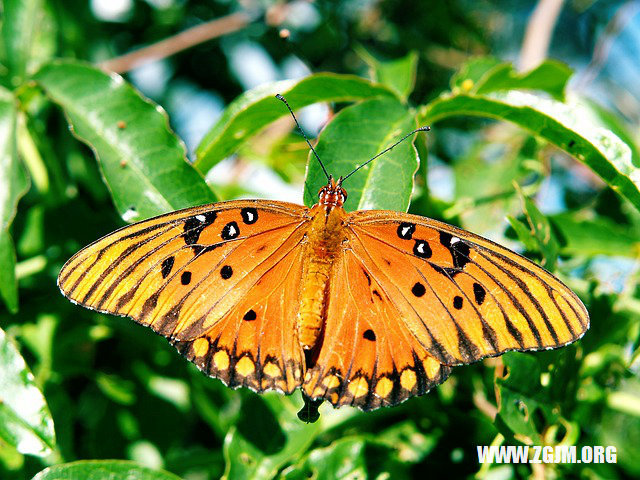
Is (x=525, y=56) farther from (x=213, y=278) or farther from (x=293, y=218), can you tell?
(x=213, y=278)

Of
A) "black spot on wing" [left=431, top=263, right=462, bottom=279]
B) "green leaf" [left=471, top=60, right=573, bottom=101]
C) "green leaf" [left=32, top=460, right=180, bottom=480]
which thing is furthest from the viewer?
"green leaf" [left=471, top=60, right=573, bottom=101]

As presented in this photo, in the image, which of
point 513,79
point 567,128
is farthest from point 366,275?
point 513,79

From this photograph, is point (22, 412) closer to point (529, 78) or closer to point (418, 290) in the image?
point (418, 290)

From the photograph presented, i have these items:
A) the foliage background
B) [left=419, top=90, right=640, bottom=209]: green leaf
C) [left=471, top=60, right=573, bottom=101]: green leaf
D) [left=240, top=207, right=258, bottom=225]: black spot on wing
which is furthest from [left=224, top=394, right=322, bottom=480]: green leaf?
[left=471, top=60, right=573, bottom=101]: green leaf

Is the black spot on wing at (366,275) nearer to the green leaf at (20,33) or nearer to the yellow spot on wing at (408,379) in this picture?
the yellow spot on wing at (408,379)

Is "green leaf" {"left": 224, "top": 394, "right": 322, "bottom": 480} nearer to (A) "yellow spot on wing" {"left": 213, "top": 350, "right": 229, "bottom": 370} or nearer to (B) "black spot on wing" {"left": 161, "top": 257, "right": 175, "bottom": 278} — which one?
(A) "yellow spot on wing" {"left": 213, "top": 350, "right": 229, "bottom": 370}
